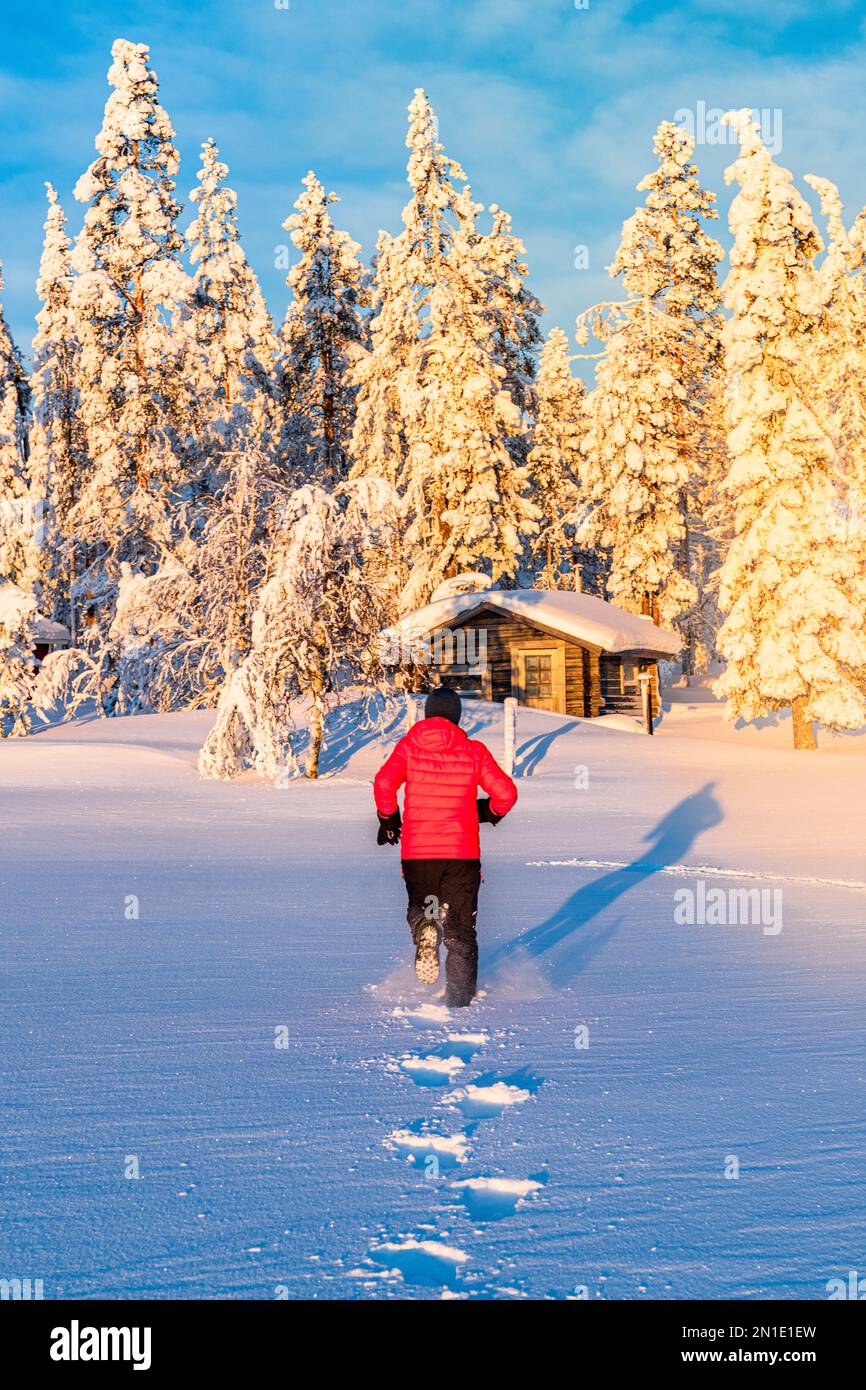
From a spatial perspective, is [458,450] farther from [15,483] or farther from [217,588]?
[15,483]

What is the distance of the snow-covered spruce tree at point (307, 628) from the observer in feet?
61.7

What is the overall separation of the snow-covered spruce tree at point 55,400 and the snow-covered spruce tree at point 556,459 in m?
21.4

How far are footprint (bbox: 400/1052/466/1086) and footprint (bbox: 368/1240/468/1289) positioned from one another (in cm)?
154

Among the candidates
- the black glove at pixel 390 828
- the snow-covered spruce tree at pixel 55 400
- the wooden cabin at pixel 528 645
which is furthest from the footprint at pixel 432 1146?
the snow-covered spruce tree at pixel 55 400

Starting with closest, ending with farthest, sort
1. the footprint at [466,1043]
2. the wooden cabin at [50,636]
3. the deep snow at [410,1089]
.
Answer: the deep snow at [410,1089] → the footprint at [466,1043] → the wooden cabin at [50,636]

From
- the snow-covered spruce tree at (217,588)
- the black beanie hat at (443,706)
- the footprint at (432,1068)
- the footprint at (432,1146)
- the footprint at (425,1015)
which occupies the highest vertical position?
the snow-covered spruce tree at (217,588)

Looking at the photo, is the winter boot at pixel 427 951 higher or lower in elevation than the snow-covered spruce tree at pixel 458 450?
lower

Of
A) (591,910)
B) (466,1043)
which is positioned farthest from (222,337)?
(466,1043)

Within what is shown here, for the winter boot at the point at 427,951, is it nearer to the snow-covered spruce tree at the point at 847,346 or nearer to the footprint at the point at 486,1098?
the footprint at the point at 486,1098

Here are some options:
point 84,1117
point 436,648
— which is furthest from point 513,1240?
point 436,648

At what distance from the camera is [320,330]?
44.5 meters

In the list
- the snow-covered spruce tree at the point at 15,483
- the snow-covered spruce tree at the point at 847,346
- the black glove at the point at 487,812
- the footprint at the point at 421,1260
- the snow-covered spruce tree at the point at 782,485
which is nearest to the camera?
the footprint at the point at 421,1260

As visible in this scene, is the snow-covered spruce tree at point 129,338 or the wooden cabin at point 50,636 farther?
the wooden cabin at point 50,636

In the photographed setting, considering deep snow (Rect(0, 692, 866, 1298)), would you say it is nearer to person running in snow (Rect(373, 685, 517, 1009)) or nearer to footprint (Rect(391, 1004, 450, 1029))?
footprint (Rect(391, 1004, 450, 1029))
